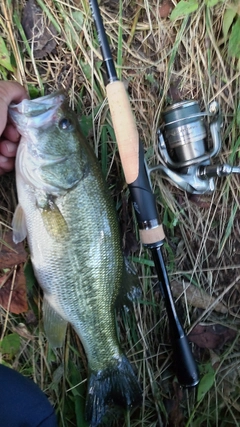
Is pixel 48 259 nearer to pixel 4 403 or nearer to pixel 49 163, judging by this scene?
pixel 49 163

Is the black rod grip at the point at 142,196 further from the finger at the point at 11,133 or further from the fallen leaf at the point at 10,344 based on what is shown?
the fallen leaf at the point at 10,344

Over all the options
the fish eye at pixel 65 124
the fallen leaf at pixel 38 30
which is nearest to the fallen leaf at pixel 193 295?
the fish eye at pixel 65 124

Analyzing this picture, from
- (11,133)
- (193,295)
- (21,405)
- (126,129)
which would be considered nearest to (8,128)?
(11,133)

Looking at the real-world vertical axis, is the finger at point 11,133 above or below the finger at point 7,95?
below

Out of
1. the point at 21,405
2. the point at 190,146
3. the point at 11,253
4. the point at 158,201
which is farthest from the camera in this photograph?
the point at 158,201

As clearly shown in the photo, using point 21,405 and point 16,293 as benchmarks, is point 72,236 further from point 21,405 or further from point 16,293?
point 21,405

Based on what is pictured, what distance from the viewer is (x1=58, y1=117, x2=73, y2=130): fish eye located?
1623 mm

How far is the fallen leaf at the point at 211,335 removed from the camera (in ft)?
6.98

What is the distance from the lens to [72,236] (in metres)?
1.67

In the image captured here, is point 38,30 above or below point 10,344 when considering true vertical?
above

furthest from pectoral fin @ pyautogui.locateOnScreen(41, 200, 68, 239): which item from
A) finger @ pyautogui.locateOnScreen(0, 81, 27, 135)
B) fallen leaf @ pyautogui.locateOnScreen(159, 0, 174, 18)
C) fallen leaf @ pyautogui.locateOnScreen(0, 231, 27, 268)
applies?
fallen leaf @ pyautogui.locateOnScreen(159, 0, 174, 18)

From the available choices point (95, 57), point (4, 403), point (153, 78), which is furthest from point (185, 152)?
point (4, 403)

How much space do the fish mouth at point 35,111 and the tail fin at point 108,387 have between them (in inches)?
42.9

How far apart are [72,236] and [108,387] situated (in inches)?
29.0
